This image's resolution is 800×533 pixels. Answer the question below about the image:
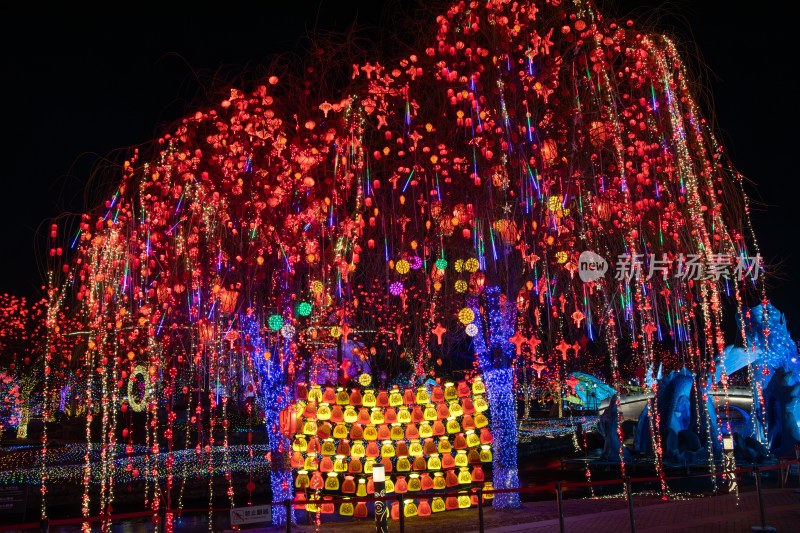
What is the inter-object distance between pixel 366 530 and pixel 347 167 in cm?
564

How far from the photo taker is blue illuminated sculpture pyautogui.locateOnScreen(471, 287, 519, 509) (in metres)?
10.4

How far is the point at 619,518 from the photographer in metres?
9.35

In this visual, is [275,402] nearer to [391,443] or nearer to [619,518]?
[391,443]

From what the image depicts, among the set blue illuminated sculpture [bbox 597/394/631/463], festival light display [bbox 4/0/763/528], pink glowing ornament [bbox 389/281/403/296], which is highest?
festival light display [bbox 4/0/763/528]

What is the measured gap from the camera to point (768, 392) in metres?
17.5

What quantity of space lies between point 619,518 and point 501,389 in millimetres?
2647

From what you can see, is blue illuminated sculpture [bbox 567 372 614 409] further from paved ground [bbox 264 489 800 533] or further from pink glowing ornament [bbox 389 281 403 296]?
pink glowing ornament [bbox 389 281 403 296]

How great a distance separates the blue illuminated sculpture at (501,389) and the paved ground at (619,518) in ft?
1.92

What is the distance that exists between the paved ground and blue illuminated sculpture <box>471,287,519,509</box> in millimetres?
585

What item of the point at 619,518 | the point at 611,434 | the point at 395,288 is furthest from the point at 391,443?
the point at 611,434

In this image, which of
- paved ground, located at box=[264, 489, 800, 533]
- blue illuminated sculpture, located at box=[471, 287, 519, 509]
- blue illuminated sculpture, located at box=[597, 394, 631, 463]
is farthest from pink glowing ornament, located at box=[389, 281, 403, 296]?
blue illuminated sculpture, located at box=[597, 394, 631, 463]

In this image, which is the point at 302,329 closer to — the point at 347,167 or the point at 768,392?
the point at 347,167

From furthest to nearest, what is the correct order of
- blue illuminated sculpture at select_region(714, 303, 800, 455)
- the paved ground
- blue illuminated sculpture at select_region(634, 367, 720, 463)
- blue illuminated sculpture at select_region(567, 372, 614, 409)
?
blue illuminated sculpture at select_region(567, 372, 614, 409) < blue illuminated sculpture at select_region(634, 367, 720, 463) < blue illuminated sculpture at select_region(714, 303, 800, 455) < the paved ground

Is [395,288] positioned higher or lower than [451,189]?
lower
